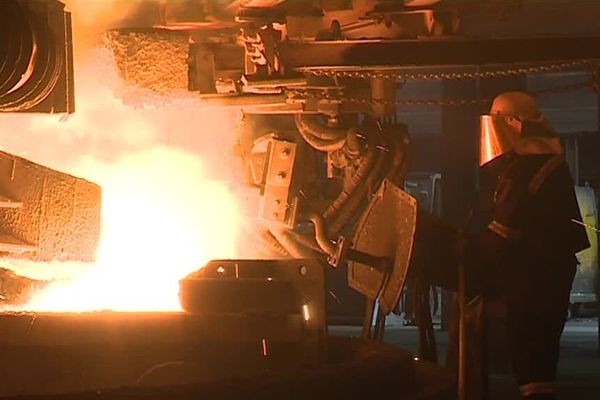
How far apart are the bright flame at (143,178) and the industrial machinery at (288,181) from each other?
0.81ft

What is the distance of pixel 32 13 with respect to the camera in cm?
396

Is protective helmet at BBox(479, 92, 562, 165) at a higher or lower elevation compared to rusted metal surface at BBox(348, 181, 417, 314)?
higher

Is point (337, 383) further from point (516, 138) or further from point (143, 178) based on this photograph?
point (143, 178)

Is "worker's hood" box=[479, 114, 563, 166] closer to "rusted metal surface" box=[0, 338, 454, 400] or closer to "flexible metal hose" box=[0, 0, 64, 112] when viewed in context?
"rusted metal surface" box=[0, 338, 454, 400]

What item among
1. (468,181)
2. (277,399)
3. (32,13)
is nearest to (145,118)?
(32,13)

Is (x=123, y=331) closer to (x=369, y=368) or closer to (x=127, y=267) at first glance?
(x=369, y=368)

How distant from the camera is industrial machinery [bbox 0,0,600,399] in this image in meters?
3.45

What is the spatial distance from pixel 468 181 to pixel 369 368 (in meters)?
8.58

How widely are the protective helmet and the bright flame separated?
1.99 meters

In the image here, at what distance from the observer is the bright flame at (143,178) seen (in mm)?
5609

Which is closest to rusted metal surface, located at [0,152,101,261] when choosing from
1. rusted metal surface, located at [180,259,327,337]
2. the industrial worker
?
rusted metal surface, located at [180,259,327,337]

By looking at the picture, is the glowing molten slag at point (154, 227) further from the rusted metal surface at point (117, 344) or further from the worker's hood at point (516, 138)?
the worker's hood at point (516, 138)

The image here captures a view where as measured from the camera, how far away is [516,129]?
5.70 metres

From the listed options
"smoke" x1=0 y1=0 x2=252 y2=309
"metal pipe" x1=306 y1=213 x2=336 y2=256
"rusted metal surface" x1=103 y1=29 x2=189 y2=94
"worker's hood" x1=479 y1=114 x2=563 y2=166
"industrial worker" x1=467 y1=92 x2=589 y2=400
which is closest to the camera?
"industrial worker" x1=467 y1=92 x2=589 y2=400
